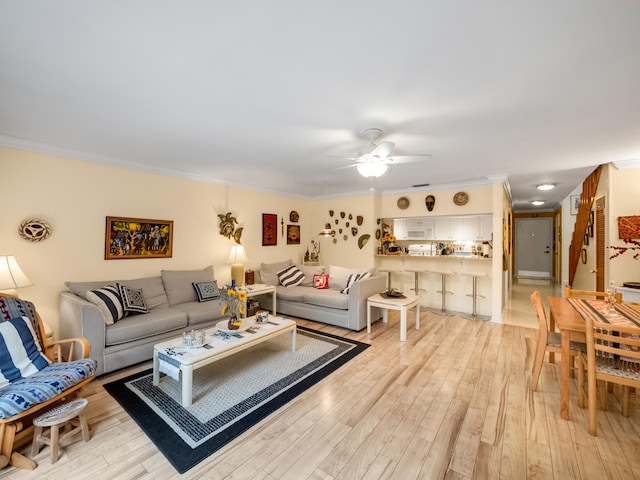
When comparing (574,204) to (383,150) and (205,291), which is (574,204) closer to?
(383,150)

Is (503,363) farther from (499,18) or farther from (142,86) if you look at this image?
(142,86)

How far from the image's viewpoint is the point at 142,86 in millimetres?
1983

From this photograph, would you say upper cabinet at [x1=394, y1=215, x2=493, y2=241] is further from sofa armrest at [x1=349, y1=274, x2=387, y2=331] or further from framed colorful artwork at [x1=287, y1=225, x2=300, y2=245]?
framed colorful artwork at [x1=287, y1=225, x2=300, y2=245]

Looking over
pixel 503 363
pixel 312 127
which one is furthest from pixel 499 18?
pixel 503 363

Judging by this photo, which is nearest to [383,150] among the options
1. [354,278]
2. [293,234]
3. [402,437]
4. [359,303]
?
[402,437]

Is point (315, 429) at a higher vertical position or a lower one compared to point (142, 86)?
lower

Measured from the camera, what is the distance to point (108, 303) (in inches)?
121

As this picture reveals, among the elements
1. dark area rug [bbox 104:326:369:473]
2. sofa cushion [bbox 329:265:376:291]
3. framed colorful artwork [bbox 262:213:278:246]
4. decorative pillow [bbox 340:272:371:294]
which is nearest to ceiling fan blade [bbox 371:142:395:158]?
dark area rug [bbox 104:326:369:473]

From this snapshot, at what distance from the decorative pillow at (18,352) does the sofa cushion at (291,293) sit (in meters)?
3.16

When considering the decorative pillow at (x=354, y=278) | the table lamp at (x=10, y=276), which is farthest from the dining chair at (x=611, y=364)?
the table lamp at (x=10, y=276)

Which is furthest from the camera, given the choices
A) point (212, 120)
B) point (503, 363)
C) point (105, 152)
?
point (105, 152)

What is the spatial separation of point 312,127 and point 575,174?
15.1 feet

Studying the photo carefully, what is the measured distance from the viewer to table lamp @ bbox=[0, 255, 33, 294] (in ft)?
8.24

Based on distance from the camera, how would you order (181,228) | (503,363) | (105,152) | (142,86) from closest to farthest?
1. (142,86)
2. (503,363)
3. (105,152)
4. (181,228)
